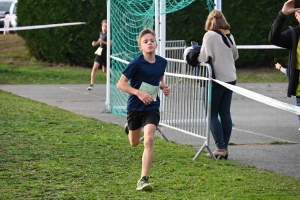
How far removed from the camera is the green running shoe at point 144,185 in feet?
22.9

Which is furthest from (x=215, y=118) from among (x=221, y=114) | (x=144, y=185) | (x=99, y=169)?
(x=144, y=185)

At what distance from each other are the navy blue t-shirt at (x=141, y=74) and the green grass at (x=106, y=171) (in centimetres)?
75

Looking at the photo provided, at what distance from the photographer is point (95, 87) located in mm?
19328

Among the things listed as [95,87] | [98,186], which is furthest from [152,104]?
[95,87]

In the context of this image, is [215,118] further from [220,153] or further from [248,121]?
[248,121]

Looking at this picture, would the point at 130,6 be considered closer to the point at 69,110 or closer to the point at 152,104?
the point at 69,110

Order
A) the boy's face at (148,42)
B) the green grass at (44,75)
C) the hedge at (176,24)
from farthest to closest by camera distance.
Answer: the hedge at (176,24) → the green grass at (44,75) → the boy's face at (148,42)

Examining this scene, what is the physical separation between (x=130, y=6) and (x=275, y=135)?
4968mm

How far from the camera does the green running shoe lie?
6.97 meters

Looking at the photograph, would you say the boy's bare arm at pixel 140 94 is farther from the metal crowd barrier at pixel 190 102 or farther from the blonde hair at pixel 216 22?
the blonde hair at pixel 216 22

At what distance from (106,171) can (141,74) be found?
116 centimetres

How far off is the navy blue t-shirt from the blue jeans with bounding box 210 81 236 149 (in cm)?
159

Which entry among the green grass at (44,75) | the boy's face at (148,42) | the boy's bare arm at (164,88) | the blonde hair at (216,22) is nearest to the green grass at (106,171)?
the boy's bare arm at (164,88)

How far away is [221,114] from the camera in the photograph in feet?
30.3
